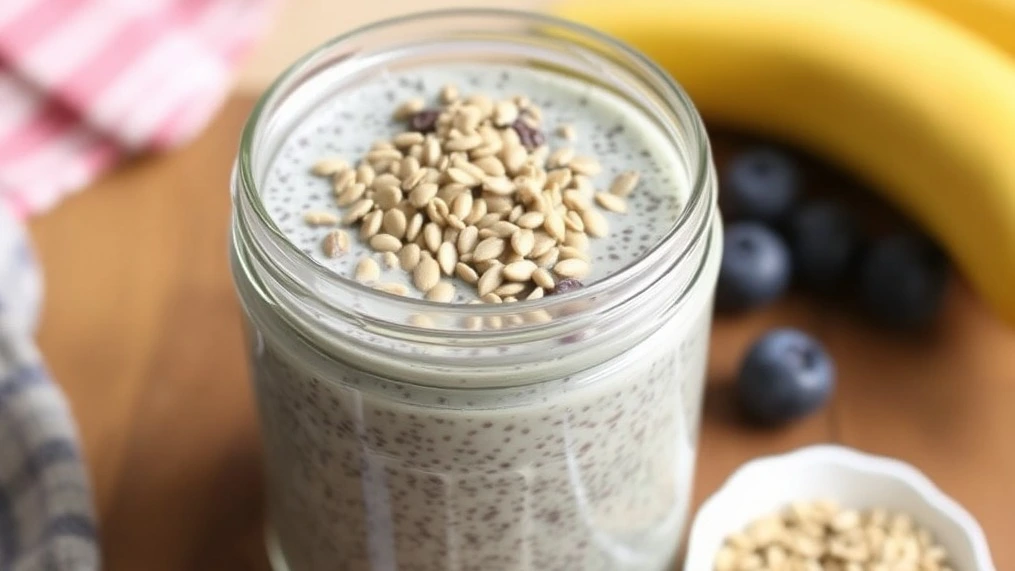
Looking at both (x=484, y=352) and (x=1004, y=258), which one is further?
(x=1004, y=258)

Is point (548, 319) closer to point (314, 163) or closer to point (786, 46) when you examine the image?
point (314, 163)

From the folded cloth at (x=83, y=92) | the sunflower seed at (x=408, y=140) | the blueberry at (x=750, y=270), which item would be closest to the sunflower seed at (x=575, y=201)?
the sunflower seed at (x=408, y=140)

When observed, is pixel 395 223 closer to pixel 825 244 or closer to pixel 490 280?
pixel 490 280

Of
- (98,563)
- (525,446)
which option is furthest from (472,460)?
(98,563)

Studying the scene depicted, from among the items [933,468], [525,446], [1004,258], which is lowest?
[933,468]

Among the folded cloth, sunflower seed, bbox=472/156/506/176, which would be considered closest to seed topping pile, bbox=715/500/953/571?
sunflower seed, bbox=472/156/506/176

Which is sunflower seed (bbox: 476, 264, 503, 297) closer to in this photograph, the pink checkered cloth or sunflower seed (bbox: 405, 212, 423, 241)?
sunflower seed (bbox: 405, 212, 423, 241)

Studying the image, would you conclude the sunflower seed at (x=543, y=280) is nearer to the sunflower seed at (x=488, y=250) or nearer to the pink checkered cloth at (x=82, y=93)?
the sunflower seed at (x=488, y=250)
